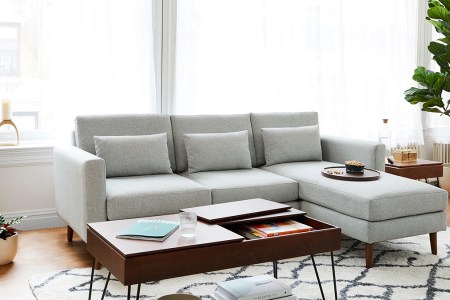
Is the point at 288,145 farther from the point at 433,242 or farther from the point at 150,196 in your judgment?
the point at 150,196

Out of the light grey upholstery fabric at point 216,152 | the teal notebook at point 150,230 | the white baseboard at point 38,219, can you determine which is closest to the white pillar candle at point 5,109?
the white baseboard at point 38,219

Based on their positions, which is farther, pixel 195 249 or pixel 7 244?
pixel 7 244

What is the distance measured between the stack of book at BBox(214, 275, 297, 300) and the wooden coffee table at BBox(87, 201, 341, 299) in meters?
0.15

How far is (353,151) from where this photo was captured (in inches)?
167

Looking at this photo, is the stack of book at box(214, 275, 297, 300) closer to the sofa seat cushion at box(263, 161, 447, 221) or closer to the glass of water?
the glass of water

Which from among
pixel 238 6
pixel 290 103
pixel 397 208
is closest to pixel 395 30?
pixel 290 103

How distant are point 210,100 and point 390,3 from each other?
7.33ft

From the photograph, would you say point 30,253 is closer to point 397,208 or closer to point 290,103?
point 397,208

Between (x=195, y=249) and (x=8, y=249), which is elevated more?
(x=195, y=249)

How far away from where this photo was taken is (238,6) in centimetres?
479

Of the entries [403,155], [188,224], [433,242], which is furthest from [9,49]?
[403,155]

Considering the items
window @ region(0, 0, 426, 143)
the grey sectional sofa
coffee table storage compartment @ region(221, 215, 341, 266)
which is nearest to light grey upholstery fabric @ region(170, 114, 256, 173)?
the grey sectional sofa

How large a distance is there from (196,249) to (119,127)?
1894 millimetres

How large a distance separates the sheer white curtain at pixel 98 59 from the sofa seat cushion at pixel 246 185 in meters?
0.90
